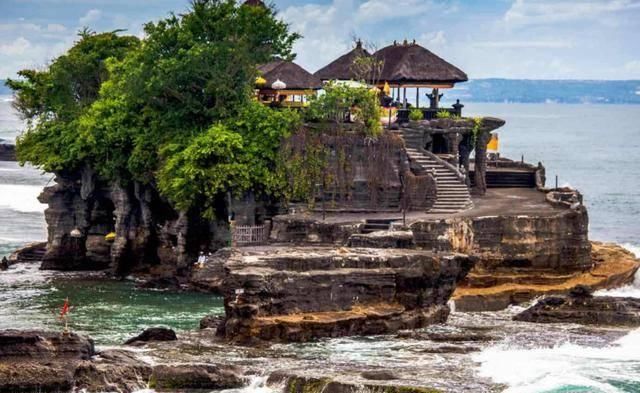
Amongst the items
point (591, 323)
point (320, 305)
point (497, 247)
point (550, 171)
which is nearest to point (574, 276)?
point (497, 247)

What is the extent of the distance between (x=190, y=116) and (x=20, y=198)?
4664cm

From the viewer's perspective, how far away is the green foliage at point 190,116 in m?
73.7

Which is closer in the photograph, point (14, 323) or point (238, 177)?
point (14, 323)

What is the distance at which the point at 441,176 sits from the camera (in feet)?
248

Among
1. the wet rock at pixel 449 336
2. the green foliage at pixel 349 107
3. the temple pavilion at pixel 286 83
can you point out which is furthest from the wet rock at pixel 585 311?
the temple pavilion at pixel 286 83

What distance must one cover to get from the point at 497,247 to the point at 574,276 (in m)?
3.60

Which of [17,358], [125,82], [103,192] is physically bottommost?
[17,358]

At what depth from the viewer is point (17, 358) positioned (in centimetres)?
5425

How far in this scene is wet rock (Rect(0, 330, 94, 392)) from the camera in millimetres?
52688

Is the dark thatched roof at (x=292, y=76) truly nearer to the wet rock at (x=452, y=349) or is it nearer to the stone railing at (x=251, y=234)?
the stone railing at (x=251, y=234)

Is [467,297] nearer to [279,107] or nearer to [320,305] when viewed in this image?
[320,305]

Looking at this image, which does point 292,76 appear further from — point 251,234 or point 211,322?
point 211,322

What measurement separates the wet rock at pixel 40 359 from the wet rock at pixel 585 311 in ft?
60.0

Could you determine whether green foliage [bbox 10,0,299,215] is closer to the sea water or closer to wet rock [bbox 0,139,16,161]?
the sea water
